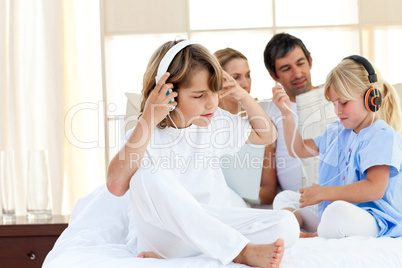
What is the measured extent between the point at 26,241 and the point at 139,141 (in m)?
0.86

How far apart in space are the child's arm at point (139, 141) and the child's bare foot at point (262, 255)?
1.13ft

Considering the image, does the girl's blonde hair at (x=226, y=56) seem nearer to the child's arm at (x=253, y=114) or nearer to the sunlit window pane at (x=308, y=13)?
the child's arm at (x=253, y=114)

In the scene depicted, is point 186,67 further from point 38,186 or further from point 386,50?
point 386,50

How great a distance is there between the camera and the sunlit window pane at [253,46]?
2.63 m

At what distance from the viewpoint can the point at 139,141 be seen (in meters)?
1.31

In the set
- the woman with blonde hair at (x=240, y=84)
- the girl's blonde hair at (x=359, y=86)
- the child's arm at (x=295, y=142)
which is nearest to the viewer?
the girl's blonde hair at (x=359, y=86)

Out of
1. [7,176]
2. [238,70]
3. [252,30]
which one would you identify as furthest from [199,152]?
[252,30]

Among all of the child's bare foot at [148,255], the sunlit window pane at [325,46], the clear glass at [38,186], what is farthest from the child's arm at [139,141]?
the sunlit window pane at [325,46]

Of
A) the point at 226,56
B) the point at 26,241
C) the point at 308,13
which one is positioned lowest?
the point at 26,241

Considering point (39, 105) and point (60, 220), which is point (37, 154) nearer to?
point (60, 220)

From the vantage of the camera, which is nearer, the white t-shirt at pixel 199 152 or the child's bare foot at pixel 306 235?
the white t-shirt at pixel 199 152

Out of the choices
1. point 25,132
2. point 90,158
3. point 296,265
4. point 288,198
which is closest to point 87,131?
point 90,158

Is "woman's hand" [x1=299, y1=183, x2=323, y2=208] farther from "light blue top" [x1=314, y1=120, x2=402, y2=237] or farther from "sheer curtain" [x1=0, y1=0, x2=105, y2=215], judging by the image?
"sheer curtain" [x1=0, y1=0, x2=105, y2=215]

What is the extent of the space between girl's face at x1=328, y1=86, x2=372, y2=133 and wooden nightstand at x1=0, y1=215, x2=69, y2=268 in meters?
1.05
